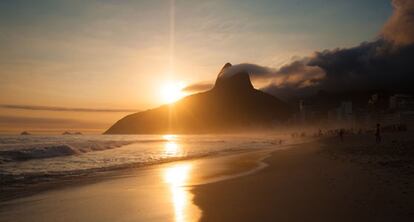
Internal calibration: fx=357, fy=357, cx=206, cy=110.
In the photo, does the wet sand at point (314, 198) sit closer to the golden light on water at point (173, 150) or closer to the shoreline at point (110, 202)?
the shoreline at point (110, 202)

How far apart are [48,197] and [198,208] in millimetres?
6228

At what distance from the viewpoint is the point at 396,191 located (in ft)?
37.4

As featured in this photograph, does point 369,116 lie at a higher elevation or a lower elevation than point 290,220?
higher

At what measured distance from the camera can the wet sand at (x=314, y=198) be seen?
9164 millimetres

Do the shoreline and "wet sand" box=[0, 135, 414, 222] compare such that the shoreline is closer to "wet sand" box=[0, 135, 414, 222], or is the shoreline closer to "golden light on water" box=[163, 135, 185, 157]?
"wet sand" box=[0, 135, 414, 222]

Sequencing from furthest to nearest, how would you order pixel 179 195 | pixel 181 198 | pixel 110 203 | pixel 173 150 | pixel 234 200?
pixel 173 150, pixel 179 195, pixel 181 198, pixel 110 203, pixel 234 200

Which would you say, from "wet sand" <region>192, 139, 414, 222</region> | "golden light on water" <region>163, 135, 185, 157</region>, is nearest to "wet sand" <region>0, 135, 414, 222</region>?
"wet sand" <region>192, 139, 414, 222</region>

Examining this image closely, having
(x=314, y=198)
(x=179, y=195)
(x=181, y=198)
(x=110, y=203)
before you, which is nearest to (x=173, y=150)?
(x=179, y=195)

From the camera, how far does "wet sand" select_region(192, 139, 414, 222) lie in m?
9.16

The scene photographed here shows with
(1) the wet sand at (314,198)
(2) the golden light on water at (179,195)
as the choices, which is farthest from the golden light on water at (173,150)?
(1) the wet sand at (314,198)

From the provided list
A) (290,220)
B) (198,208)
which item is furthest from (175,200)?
(290,220)

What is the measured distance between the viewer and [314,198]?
37.2 ft

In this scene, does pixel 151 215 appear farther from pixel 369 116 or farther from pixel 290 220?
pixel 369 116

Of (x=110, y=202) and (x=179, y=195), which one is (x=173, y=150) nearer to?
(x=179, y=195)
